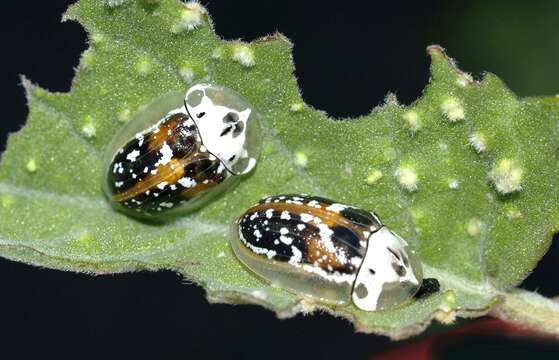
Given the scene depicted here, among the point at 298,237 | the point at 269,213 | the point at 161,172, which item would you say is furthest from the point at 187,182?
the point at 298,237

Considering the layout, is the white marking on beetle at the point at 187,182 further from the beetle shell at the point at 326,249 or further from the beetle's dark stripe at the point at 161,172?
the beetle shell at the point at 326,249

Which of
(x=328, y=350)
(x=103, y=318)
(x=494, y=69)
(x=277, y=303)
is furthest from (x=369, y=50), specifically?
(x=277, y=303)

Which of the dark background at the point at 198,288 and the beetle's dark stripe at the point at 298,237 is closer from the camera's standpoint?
the beetle's dark stripe at the point at 298,237

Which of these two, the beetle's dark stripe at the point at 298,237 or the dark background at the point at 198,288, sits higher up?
the beetle's dark stripe at the point at 298,237

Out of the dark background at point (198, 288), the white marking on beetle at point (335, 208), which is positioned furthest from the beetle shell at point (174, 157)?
the dark background at point (198, 288)

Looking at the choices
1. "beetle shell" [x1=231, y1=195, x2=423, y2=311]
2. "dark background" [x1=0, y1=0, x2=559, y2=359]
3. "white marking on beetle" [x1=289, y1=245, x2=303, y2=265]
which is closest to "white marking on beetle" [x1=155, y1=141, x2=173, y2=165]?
"beetle shell" [x1=231, y1=195, x2=423, y2=311]

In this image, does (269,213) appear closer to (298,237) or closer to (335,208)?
(298,237)

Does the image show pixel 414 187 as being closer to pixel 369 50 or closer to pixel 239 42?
pixel 239 42
